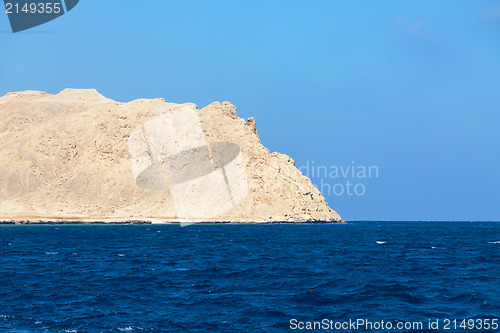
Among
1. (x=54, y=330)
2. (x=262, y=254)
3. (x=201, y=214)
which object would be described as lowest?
(x=201, y=214)

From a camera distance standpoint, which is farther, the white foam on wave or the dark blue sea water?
the dark blue sea water

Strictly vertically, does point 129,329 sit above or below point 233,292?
above

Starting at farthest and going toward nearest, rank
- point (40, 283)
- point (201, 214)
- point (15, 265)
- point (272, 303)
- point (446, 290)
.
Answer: point (201, 214) → point (15, 265) → point (40, 283) → point (446, 290) → point (272, 303)

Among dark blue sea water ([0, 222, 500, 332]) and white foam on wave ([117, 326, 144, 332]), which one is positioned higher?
white foam on wave ([117, 326, 144, 332])

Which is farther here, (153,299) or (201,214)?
(201,214)

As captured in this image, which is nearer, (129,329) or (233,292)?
(129,329)

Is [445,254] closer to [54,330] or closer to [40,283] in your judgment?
[40,283]

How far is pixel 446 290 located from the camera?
1421 inches

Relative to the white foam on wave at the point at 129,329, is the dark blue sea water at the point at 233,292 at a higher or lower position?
lower

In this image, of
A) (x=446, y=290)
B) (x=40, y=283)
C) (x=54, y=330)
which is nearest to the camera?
(x=54, y=330)

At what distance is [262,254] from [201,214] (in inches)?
5142

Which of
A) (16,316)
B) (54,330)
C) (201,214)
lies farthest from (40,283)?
(201,214)

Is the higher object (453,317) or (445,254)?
(453,317)

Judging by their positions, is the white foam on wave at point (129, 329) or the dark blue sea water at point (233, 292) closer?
the white foam on wave at point (129, 329)
